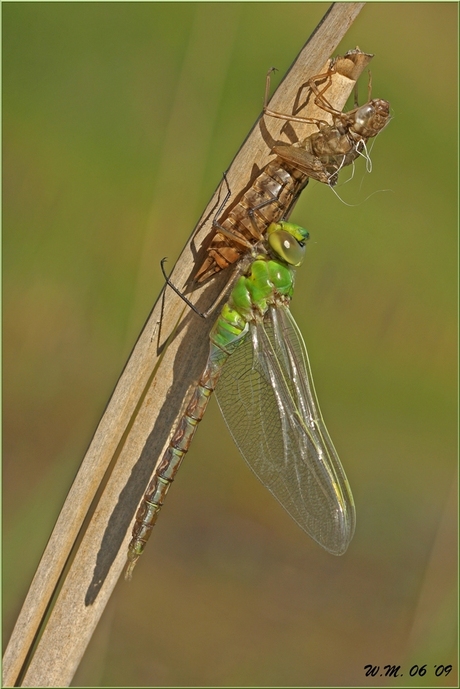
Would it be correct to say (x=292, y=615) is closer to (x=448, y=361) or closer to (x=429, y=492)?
(x=429, y=492)

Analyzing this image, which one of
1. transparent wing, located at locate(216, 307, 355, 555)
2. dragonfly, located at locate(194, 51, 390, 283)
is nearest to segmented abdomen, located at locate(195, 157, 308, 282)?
dragonfly, located at locate(194, 51, 390, 283)

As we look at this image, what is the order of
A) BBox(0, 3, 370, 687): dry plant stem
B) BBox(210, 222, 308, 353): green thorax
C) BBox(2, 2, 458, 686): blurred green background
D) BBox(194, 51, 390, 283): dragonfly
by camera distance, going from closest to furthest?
BBox(0, 3, 370, 687): dry plant stem < BBox(194, 51, 390, 283): dragonfly < BBox(210, 222, 308, 353): green thorax < BBox(2, 2, 458, 686): blurred green background

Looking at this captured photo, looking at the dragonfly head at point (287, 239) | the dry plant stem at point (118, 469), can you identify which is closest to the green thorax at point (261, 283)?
the dragonfly head at point (287, 239)

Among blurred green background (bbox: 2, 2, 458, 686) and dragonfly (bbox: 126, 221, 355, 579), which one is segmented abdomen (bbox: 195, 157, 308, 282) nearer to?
dragonfly (bbox: 126, 221, 355, 579)

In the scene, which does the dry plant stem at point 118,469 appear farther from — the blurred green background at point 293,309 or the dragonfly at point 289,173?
the blurred green background at point 293,309

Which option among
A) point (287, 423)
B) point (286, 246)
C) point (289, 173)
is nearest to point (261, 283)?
point (286, 246)

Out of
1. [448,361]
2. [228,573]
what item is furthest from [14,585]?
[448,361]

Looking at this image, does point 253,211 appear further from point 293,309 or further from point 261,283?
point 293,309
